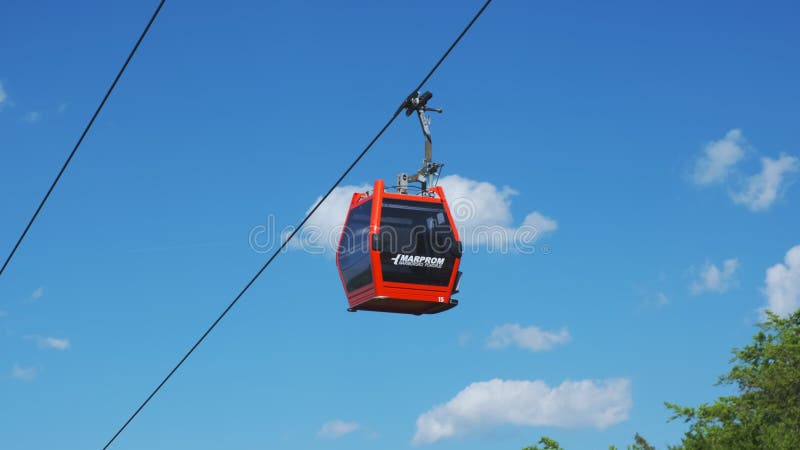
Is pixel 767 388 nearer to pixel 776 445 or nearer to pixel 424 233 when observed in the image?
pixel 776 445

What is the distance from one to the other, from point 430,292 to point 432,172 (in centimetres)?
212

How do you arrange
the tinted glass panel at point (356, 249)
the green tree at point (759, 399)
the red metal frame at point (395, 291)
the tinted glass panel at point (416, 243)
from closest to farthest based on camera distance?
the red metal frame at point (395, 291) → the tinted glass panel at point (416, 243) → the tinted glass panel at point (356, 249) → the green tree at point (759, 399)

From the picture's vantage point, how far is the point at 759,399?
4194 cm

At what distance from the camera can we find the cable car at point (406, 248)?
1579cm

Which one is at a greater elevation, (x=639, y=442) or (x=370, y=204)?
(x=639, y=442)

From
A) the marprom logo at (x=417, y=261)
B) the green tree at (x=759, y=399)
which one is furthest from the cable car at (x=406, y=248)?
the green tree at (x=759, y=399)

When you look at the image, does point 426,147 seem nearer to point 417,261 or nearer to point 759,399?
point 417,261

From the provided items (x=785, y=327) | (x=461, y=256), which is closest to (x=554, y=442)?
(x=785, y=327)

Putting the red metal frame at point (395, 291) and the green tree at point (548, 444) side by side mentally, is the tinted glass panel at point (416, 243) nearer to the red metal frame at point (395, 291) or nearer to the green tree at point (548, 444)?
the red metal frame at point (395, 291)

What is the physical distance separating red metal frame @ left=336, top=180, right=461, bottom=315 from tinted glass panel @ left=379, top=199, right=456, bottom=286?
0.09 m

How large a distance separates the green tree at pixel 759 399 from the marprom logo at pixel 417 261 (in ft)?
61.0

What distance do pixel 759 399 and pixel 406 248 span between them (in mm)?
31360

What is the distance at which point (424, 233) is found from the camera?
16203mm

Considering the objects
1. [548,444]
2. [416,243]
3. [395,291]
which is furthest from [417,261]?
[548,444]
